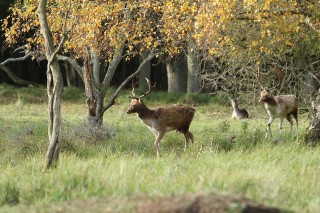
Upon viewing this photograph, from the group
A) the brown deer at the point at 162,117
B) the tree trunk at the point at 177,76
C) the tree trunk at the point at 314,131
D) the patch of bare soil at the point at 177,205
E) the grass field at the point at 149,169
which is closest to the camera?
the patch of bare soil at the point at 177,205

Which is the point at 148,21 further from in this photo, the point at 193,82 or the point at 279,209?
the point at 193,82

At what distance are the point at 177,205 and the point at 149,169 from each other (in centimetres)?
336

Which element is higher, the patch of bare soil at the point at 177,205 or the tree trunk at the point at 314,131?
the patch of bare soil at the point at 177,205

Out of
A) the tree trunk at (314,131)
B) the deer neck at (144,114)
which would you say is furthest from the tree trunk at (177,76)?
the tree trunk at (314,131)

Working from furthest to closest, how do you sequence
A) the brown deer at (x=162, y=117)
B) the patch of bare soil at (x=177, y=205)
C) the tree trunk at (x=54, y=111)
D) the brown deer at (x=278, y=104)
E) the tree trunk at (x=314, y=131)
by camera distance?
the brown deer at (x=278, y=104), the brown deer at (x=162, y=117), the tree trunk at (x=314, y=131), the tree trunk at (x=54, y=111), the patch of bare soil at (x=177, y=205)

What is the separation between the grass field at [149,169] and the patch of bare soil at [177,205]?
6.7 inches

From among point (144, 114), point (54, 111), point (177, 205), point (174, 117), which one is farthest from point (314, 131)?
point (177, 205)

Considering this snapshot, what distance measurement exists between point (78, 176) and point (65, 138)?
18.7 feet

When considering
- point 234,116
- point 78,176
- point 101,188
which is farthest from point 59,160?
point 234,116

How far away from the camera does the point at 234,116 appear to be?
76.7 feet

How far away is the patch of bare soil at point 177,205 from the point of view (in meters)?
6.79

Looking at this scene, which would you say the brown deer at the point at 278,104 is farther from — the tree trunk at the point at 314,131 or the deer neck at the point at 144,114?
the deer neck at the point at 144,114

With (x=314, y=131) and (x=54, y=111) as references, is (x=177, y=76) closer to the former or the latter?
(x=314, y=131)

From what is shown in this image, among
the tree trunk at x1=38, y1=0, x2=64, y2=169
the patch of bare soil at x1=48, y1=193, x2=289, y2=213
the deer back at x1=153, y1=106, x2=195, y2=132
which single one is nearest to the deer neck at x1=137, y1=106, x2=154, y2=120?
the deer back at x1=153, y1=106, x2=195, y2=132
